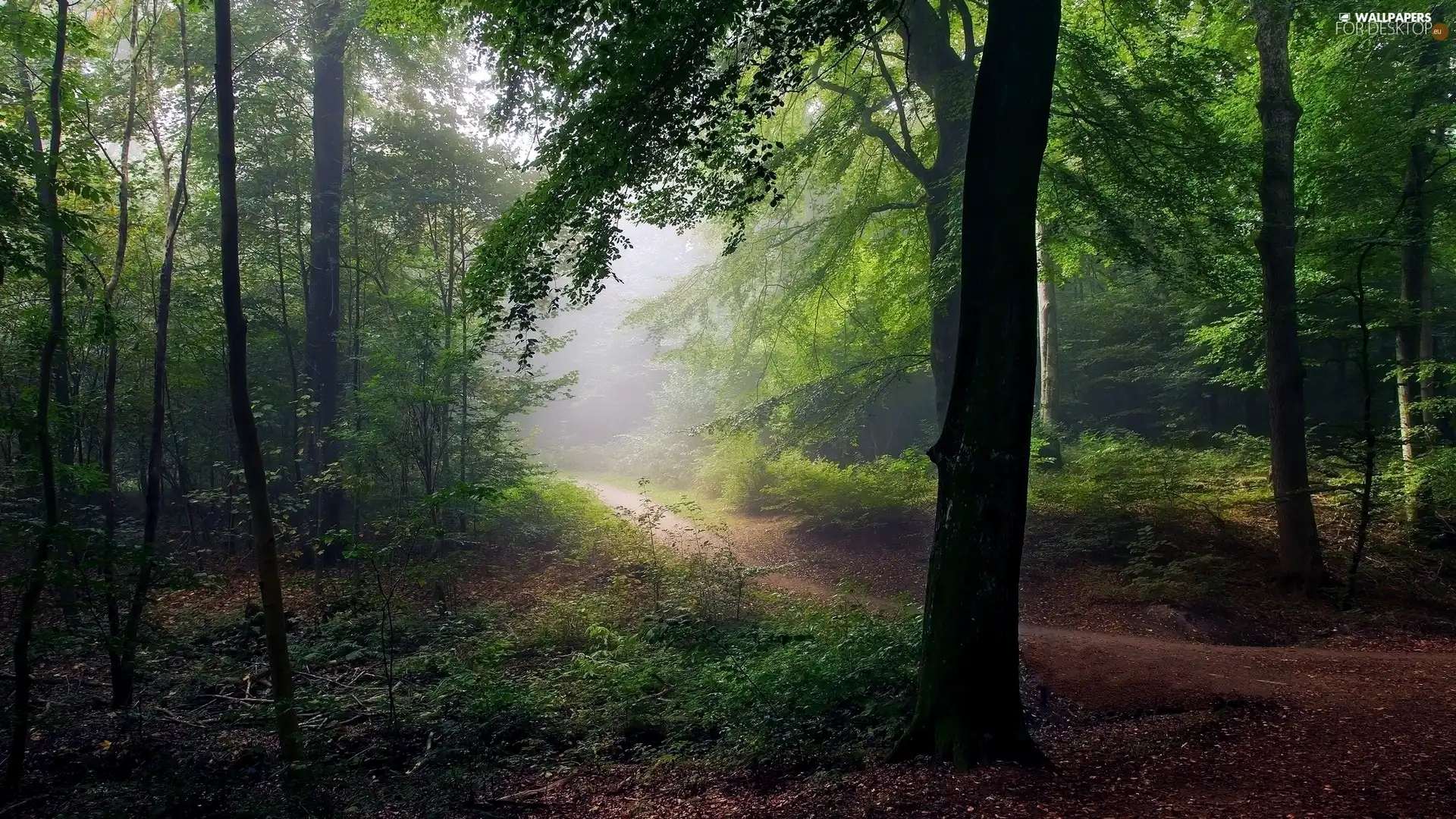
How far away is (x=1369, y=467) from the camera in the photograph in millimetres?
9375

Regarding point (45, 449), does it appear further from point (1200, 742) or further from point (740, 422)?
point (740, 422)

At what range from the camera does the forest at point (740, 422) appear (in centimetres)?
515

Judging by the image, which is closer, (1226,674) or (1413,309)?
(1226,674)

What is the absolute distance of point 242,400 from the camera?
6.15m

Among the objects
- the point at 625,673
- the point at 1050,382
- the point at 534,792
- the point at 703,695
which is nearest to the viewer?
the point at 534,792

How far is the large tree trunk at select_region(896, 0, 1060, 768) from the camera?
4906 millimetres

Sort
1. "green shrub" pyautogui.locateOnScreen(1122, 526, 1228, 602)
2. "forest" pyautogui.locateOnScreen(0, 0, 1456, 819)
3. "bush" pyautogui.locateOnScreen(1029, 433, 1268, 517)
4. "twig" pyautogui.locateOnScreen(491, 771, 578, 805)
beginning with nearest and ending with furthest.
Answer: "forest" pyautogui.locateOnScreen(0, 0, 1456, 819) → "twig" pyautogui.locateOnScreen(491, 771, 578, 805) → "green shrub" pyautogui.locateOnScreen(1122, 526, 1228, 602) → "bush" pyautogui.locateOnScreen(1029, 433, 1268, 517)

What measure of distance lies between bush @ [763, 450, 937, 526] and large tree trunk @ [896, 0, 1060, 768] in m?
10.8

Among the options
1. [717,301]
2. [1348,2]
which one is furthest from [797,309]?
[1348,2]

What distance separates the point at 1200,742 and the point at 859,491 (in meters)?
11.7

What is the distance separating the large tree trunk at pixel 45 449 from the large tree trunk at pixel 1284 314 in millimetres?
13891

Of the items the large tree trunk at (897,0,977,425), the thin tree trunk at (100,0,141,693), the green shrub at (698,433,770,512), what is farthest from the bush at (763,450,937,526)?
the thin tree trunk at (100,0,141,693)

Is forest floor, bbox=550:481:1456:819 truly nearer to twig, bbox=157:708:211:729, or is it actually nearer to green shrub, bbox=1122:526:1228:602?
green shrub, bbox=1122:526:1228:602

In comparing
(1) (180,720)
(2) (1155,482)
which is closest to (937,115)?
(2) (1155,482)
